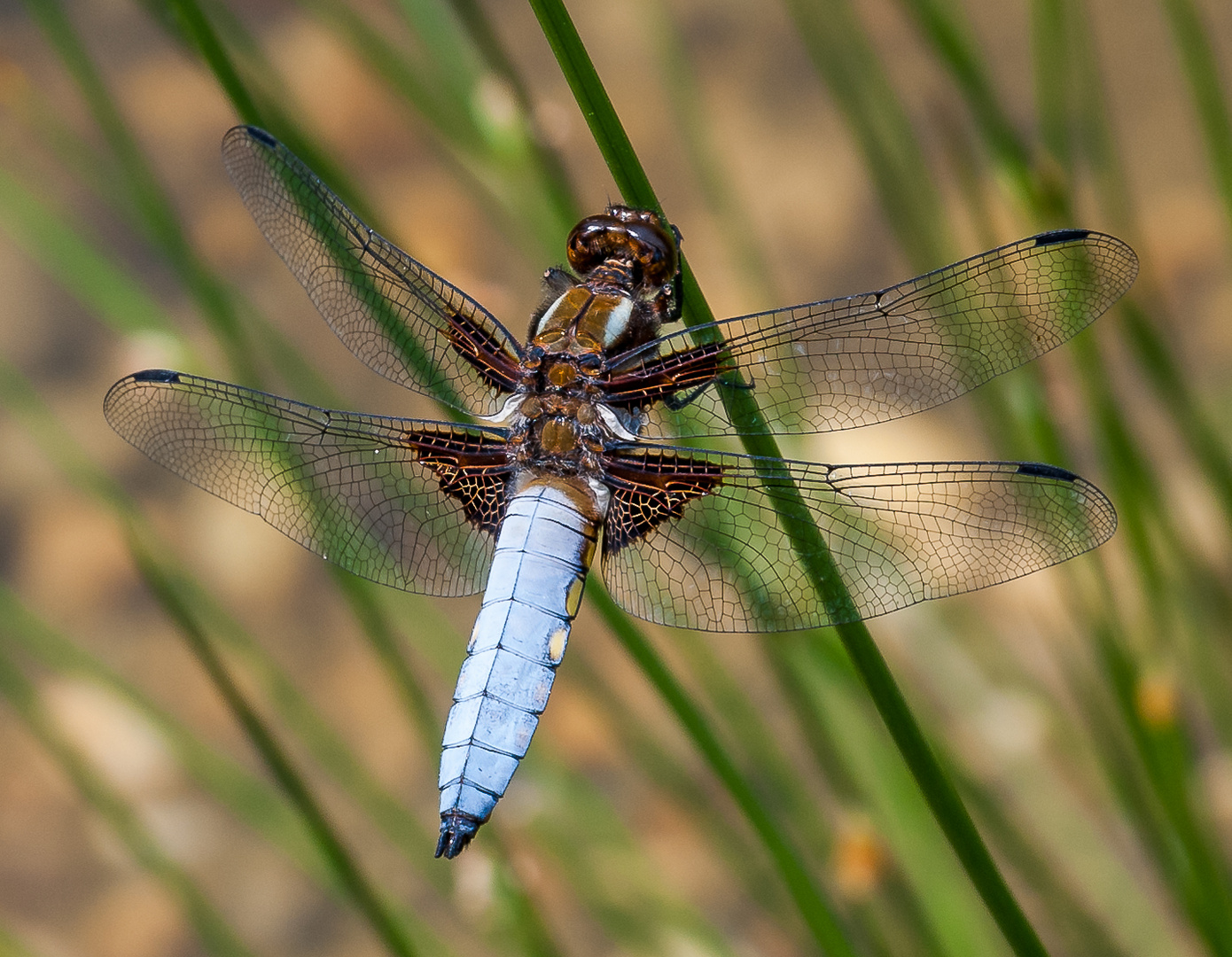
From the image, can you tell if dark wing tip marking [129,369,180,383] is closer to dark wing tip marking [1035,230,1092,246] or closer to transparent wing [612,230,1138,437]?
transparent wing [612,230,1138,437]

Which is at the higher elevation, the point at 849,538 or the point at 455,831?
the point at 849,538

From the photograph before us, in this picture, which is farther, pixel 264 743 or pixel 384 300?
pixel 384 300

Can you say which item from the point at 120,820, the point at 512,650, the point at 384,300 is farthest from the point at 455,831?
the point at 120,820

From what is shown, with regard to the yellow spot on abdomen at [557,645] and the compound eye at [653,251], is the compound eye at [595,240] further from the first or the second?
the yellow spot on abdomen at [557,645]

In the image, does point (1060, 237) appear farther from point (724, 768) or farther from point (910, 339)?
point (724, 768)

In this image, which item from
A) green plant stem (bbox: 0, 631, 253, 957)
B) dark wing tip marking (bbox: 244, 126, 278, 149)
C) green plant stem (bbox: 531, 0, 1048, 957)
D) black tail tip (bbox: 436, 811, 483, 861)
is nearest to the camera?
green plant stem (bbox: 531, 0, 1048, 957)

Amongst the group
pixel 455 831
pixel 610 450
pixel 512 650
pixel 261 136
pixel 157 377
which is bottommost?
pixel 455 831

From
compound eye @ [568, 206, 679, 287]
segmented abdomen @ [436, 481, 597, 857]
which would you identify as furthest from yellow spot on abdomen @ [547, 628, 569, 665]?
compound eye @ [568, 206, 679, 287]

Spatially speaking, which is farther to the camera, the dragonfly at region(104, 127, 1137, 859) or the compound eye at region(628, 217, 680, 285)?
the compound eye at region(628, 217, 680, 285)
